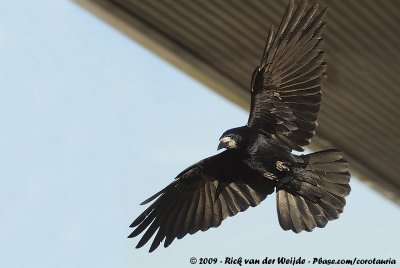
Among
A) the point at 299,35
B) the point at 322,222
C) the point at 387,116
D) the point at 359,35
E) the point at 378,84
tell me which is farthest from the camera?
the point at 387,116

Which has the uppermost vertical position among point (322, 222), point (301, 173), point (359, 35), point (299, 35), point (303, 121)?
point (359, 35)

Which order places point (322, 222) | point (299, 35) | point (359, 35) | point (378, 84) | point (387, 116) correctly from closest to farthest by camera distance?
point (299, 35) → point (322, 222) → point (359, 35) → point (378, 84) → point (387, 116)

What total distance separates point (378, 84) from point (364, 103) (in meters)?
0.42

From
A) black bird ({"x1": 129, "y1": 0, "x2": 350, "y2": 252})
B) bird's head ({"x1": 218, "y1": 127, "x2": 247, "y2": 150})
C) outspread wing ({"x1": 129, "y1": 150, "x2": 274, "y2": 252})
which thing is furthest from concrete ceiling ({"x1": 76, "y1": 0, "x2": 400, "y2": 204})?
bird's head ({"x1": 218, "y1": 127, "x2": 247, "y2": 150})

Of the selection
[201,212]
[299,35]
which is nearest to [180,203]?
[201,212]

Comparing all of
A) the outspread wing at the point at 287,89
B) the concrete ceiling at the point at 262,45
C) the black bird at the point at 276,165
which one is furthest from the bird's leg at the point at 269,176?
the concrete ceiling at the point at 262,45

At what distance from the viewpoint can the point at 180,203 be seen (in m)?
5.42

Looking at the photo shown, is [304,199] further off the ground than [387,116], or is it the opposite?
[387,116]

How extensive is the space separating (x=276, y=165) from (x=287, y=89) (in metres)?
0.49

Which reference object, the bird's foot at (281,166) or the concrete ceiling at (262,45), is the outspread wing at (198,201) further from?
the concrete ceiling at (262,45)

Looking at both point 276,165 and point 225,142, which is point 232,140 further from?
point 276,165

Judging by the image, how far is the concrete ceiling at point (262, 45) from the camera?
8.03 meters

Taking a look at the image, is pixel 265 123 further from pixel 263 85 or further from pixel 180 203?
pixel 180 203

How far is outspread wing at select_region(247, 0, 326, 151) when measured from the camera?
472cm
